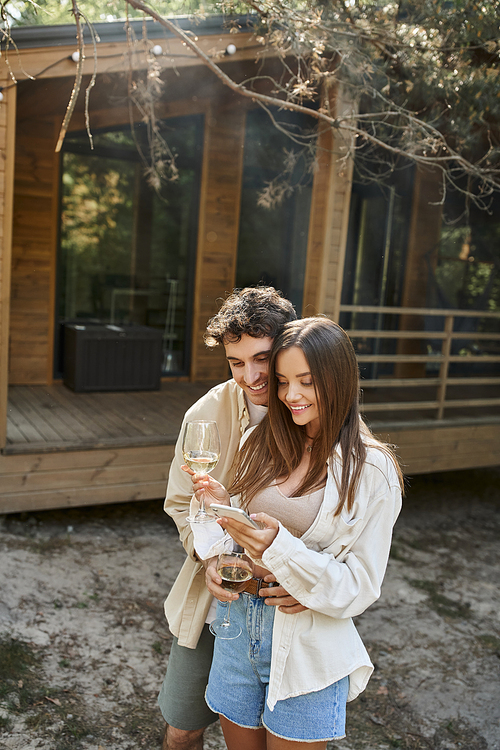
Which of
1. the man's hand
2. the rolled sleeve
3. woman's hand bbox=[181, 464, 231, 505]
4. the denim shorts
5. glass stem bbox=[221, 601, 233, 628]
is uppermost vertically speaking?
woman's hand bbox=[181, 464, 231, 505]

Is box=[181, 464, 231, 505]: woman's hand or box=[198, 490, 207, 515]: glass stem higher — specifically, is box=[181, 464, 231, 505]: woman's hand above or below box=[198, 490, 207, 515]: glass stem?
above

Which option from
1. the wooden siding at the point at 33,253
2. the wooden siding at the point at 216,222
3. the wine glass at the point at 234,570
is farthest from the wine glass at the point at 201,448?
the wooden siding at the point at 216,222

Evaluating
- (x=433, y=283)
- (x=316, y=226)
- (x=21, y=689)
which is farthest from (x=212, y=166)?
(x=21, y=689)

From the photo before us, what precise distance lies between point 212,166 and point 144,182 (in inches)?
27.8

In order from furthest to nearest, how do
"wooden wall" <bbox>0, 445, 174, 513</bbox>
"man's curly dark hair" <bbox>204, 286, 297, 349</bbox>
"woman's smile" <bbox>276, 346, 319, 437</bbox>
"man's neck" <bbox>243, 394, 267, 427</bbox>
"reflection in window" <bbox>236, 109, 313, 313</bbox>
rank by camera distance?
1. "reflection in window" <bbox>236, 109, 313, 313</bbox>
2. "wooden wall" <bbox>0, 445, 174, 513</bbox>
3. "man's neck" <bbox>243, 394, 267, 427</bbox>
4. "man's curly dark hair" <bbox>204, 286, 297, 349</bbox>
5. "woman's smile" <bbox>276, 346, 319, 437</bbox>

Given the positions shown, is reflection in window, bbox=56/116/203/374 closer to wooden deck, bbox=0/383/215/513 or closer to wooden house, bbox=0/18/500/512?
wooden house, bbox=0/18/500/512

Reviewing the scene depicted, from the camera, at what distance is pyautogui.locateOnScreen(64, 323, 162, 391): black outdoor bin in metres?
6.01

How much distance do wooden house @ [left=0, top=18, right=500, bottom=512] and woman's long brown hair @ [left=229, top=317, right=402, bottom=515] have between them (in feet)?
8.53

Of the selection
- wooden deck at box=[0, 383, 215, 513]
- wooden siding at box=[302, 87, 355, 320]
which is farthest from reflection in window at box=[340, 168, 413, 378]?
wooden deck at box=[0, 383, 215, 513]

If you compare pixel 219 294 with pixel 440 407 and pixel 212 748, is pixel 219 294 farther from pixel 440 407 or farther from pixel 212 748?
pixel 212 748

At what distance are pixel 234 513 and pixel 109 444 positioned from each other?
3.15 m

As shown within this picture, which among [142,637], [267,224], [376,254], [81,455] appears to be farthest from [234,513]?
[376,254]

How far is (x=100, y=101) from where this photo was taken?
218 inches

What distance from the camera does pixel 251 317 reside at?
1.77 m
